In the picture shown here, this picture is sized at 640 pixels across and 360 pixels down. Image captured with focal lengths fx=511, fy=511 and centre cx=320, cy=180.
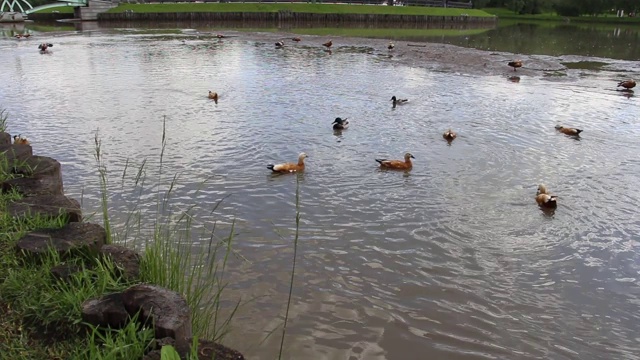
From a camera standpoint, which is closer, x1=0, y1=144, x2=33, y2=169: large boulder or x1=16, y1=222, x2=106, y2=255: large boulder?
x1=16, y1=222, x2=106, y2=255: large boulder

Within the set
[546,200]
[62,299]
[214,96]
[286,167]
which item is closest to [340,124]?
[286,167]

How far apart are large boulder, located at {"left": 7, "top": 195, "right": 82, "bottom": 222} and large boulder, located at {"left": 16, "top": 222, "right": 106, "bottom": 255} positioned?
368 millimetres

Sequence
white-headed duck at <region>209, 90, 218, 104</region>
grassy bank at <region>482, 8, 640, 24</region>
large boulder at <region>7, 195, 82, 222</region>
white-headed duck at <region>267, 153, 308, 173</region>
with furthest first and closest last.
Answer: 1. grassy bank at <region>482, 8, 640, 24</region>
2. white-headed duck at <region>209, 90, 218, 104</region>
3. white-headed duck at <region>267, 153, 308, 173</region>
4. large boulder at <region>7, 195, 82, 222</region>

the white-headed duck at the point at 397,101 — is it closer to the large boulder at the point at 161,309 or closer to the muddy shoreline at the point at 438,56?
the muddy shoreline at the point at 438,56

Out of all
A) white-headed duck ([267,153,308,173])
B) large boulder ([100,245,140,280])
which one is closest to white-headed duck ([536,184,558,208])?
→ white-headed duck ([267,153,308,173])

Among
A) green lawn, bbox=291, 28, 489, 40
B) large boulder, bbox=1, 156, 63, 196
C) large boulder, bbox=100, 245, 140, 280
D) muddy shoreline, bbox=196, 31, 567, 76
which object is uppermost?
green lawn, bbox=291, 28, 489, 40

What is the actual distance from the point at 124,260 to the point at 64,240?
1.83 feet

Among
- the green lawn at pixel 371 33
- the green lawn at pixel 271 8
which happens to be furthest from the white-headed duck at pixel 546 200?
the green lawn at pixel 271 8

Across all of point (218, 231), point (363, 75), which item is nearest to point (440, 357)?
point (218, 231)

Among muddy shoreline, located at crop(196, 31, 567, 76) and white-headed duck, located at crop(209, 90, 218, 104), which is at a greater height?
muddy shoreline, located at crop(196, 31, 567, 76)

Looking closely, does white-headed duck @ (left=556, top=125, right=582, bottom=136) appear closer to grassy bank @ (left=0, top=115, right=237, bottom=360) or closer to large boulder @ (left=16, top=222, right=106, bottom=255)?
grassy bank @ (left=0, top=115, right=237, bottom=360)

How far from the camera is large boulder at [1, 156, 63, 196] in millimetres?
5289

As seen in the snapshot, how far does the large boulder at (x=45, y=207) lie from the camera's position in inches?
183

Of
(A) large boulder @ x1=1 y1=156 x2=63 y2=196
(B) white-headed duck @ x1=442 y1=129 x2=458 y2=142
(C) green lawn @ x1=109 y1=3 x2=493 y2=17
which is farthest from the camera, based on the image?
(C) green lawn @ x1=109 y1=3 x2=493 y2=17
